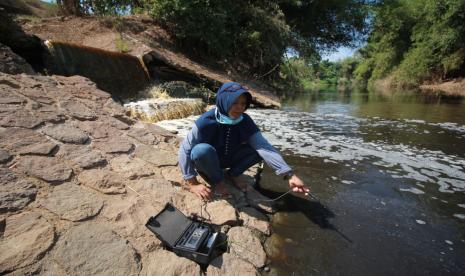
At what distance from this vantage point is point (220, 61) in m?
13.6

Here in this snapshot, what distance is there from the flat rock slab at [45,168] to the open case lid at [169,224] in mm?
860

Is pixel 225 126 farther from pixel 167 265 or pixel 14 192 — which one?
pixel 14 192

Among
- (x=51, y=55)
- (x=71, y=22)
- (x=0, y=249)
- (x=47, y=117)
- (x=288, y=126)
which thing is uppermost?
(x=71, y=22)

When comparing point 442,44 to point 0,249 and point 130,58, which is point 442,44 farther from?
point 0,249

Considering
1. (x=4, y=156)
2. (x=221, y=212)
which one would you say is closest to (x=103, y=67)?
(x=4, y=156)

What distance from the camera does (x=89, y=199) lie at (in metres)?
2.38

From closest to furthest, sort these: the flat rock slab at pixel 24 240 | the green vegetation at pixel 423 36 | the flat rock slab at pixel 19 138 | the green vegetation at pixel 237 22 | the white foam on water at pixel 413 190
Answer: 1. the flat rock slab at pixel 24 240
2. the flat rock slab at pixel 19 138
3. the white foam on water at pixel 413 190
4. the green vegetation at pixel 237 22
5. the green vegetation at pixel 423 36

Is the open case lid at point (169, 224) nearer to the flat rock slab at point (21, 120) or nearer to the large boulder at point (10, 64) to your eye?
the flat rock slab at point (21, 120)

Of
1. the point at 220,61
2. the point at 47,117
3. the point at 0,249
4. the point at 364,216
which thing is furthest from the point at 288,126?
the point at 220,61

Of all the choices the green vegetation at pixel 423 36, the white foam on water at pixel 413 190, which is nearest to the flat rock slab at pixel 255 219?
the white foam on water at pixel 413 190

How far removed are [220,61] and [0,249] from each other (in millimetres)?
12465

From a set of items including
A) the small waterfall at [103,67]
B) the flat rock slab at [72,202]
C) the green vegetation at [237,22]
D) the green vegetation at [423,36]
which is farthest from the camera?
the green vegetation at [423,36]

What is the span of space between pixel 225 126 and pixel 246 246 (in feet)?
3.35

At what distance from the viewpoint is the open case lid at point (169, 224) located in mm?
2143
